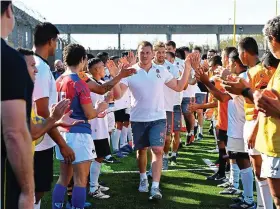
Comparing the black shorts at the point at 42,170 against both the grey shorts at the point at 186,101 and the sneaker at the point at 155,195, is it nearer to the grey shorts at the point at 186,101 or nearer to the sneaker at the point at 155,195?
the sneaker at the point at 155,195

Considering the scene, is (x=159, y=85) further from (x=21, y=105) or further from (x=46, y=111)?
(x=21, y=105)

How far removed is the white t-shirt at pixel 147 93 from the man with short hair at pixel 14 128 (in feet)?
14.4

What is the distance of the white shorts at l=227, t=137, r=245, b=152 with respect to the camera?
→ 6348mm

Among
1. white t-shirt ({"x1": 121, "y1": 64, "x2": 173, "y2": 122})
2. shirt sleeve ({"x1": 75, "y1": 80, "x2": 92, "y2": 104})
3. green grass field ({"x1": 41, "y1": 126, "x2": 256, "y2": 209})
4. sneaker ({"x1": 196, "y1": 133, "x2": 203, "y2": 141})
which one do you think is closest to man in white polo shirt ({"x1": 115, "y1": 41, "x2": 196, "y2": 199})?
white t-shirt ({"x1": 121, "y1": 64, "x2": 173, "y2": 122})

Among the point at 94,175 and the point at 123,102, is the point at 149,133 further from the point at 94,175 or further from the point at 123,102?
the point at 123,102

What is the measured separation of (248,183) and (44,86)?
3088mm

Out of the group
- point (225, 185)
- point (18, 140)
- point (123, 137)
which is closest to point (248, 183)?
point (225, 185)

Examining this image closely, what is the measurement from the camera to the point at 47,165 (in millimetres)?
A: 4902

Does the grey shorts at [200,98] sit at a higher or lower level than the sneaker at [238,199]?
higher

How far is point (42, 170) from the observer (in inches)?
191

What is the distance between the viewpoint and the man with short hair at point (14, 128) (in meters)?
2.52

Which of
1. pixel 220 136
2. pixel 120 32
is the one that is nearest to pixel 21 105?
pixel 220 136

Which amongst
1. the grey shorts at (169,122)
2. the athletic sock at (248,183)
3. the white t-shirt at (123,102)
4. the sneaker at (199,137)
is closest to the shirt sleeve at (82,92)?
the athletic sock at (248,183)

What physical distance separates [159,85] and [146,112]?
46 cm
